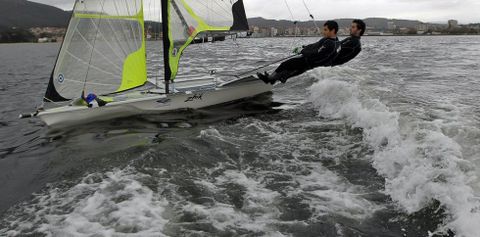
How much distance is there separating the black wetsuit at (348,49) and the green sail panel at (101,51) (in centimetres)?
427

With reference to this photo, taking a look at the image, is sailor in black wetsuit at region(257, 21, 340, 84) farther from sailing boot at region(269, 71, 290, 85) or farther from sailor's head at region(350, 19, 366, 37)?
sailor's head at region(350, 19, 366, 37)

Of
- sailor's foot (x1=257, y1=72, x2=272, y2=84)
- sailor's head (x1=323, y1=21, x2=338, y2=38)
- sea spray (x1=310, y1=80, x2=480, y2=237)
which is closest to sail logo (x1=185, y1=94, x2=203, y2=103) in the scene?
sailor's foot (x1=257, y1=72, x2=272, y2=84)

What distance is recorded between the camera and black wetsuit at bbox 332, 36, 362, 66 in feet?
28.3

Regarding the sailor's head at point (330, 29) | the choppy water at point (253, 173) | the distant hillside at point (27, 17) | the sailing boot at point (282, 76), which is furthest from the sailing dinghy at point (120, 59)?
the distant hillside at point (27, 17)

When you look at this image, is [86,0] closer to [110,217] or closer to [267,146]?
[267,146]

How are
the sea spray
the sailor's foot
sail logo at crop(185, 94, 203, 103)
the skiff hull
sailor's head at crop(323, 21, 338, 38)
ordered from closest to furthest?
1. the sea spray
2. the skiff hull
3. sailor's head at crop(323, 21, 338, 38)
4. sail logo at crop(185, 94, 203, 103)
5. the sailor's foot

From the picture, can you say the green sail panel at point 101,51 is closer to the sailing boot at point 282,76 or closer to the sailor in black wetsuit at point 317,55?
the sailing boot at point 282,76

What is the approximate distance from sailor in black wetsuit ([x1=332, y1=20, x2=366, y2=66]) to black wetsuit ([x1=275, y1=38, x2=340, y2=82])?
209 mm

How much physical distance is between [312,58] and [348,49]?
885mm

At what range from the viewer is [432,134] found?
5.80 meters

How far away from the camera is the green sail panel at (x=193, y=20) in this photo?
8.40 m

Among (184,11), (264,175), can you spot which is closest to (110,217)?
(264,175)

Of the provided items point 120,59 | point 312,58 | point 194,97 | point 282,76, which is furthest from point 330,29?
point 120,59

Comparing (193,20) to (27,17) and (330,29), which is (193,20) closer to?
(330,29)
